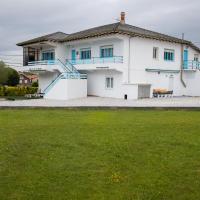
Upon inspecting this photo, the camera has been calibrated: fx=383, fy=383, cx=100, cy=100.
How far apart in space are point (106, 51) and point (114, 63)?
275 centimetres

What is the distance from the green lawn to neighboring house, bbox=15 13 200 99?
2122cm

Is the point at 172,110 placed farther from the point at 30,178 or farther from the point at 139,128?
the point at 30,178

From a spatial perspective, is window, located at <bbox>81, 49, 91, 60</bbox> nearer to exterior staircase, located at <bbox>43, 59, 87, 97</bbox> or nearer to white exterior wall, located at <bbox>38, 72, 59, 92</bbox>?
exterior staircase, located at <bbox>43, 59, 87, 97</bbox>

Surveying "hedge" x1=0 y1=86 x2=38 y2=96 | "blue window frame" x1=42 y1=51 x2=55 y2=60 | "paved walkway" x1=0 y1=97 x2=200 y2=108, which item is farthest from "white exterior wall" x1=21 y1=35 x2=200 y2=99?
"paved walkway" x1=0 y1=97 x2=200 y2=108

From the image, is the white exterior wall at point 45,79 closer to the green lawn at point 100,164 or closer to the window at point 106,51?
the window at point 106,51

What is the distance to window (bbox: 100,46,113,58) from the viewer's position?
35284 mm

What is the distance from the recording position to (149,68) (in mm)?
36250

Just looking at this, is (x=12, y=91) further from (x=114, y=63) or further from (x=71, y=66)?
(x=114, y=63)

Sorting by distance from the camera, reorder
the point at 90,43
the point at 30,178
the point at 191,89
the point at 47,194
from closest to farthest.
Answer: the point at 47,194, the point at 30,178, the point at 90,43, the point at 191,89

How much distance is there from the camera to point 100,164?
7898 millimetres

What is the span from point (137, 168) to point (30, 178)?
6.94ft

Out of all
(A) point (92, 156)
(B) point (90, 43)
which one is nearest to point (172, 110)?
(A) point (92, 156)

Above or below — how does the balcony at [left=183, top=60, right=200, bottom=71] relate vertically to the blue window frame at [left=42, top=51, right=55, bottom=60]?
below

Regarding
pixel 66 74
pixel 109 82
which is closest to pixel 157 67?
pixel 109 82
